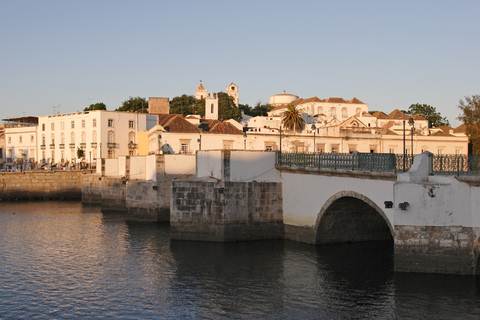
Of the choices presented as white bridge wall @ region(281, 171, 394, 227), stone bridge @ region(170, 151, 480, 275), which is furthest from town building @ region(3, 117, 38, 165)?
white bridge wall @ region(281, 171, 394, 227)

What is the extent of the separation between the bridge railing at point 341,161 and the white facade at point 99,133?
146ft

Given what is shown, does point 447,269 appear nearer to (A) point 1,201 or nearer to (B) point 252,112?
(A) point 1,201

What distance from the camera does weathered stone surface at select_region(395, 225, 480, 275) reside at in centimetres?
2375

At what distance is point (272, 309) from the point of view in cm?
2117

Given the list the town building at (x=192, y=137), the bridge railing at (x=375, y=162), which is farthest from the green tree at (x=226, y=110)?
the bridge railing at (x=375, y=162)

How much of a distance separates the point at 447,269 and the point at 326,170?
9310 mm

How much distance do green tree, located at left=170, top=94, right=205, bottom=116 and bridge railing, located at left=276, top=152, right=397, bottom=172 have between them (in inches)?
2785

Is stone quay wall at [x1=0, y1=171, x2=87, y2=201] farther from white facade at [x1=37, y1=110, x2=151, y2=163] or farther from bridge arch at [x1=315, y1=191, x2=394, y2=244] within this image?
bridge arch at [x1=315, y1=191, x2=394, y2=244]

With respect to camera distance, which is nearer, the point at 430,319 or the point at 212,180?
the point at 430,319

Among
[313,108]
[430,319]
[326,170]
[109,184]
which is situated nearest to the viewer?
[430,319]

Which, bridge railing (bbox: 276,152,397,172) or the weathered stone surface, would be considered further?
bridge railing (bbox: 276,152,397,172)

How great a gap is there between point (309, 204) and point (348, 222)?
2603 mm

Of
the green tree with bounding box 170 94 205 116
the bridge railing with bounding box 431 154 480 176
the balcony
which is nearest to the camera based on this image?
the bridge railing with bounding box 431 154 480 176

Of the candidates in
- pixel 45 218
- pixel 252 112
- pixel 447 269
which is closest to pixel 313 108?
pixel 252 112
